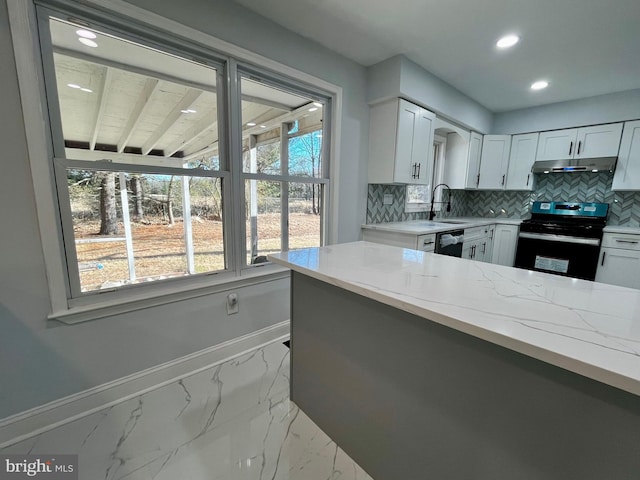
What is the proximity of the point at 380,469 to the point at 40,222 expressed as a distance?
6.62 feet

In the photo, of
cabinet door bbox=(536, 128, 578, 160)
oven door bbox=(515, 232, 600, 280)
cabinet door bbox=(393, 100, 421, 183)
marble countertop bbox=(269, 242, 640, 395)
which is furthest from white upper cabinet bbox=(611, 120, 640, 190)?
marble countertop bbox=(269, 242, 640, 395)

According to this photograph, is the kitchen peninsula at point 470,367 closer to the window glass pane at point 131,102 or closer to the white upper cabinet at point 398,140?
the window glass pane at point 131,102

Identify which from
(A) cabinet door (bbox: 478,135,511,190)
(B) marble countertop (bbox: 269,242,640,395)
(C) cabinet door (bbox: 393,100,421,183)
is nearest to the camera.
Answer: (B) marble countertop (bbox: 269,242,640,395)

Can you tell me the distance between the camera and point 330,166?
260 centimetres

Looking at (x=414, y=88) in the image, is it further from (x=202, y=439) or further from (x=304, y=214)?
(x=202, y=439)

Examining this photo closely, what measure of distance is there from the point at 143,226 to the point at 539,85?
429 centimetres

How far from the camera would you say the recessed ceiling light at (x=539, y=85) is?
2967mm

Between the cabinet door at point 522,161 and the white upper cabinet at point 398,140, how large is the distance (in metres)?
1.94

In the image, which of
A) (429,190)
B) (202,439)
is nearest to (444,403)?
(202,439)

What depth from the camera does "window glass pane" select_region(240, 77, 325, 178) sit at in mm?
2111

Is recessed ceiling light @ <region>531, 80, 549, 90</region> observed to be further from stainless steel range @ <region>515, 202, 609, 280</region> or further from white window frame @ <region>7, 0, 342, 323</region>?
white window frame @ <region>7, 0, 342, 323</region>

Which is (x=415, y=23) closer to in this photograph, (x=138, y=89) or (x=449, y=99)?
(x=449, y=99)

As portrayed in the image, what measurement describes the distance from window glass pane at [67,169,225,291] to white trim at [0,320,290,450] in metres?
0.60

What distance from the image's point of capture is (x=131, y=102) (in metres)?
1.66
